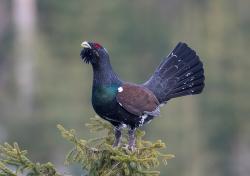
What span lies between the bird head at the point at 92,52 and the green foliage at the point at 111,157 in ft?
2.50

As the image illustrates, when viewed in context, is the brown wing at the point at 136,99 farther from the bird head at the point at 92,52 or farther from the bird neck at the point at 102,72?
the bird head at the point at 92,52

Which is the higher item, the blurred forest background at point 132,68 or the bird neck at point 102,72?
the blurred forest background at point 132,68

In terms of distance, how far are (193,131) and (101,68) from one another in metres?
27.0

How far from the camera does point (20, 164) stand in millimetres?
7922

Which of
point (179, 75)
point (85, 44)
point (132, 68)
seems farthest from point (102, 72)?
point (132, 68)

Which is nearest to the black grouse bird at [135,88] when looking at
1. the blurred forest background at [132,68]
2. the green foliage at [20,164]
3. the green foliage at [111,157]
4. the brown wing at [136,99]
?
the brown wing at [136,99]

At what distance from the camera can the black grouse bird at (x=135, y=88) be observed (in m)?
9.09

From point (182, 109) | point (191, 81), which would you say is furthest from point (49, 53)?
point (191, 81)

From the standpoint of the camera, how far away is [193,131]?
36.0 m

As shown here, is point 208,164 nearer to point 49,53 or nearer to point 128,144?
point 49,53

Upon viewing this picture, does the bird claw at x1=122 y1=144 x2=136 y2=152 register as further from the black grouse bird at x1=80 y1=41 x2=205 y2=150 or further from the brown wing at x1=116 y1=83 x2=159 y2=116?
the brown wing at x1=116 y1=83 x2=159 y2=116

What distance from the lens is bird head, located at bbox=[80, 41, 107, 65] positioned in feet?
29.6

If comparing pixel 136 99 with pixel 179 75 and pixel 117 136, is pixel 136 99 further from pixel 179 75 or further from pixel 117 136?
pixel 179 75

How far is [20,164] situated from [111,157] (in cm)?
59
